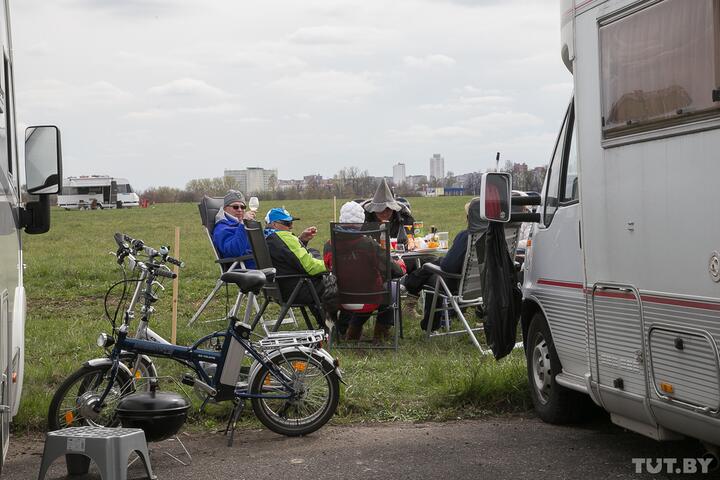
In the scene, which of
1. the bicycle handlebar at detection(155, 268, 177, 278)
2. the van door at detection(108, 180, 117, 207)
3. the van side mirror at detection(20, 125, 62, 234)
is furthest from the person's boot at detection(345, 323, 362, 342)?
the van door at detection(108, 180, 117, 207)

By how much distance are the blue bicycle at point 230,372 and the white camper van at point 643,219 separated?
5.20 ft

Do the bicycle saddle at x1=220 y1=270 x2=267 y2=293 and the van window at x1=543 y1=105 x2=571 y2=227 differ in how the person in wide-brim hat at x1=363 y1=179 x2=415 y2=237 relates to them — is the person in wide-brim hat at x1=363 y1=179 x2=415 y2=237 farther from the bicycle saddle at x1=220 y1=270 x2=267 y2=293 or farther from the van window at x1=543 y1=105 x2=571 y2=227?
the bicycle saddle at x1=220 y1=270 x2=267 y2=293

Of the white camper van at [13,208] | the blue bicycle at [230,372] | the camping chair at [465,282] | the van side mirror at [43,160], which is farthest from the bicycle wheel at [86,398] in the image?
the camping chair at [465,282]

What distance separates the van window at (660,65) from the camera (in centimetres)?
464

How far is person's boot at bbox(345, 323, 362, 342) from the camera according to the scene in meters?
10.2

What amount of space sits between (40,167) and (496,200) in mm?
2787

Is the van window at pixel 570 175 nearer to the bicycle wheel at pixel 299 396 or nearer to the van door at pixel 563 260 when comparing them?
the van door at pixel 563 260

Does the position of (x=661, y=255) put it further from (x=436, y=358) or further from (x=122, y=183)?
(x=122, y=183)

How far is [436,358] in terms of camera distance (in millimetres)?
9055

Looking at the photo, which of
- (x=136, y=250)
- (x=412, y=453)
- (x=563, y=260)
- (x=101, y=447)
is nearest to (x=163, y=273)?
(x=136, y=250)

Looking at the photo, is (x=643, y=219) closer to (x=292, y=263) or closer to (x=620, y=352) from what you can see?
(x=620, y=352)

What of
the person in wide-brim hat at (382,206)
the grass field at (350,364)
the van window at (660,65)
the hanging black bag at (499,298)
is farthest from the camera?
the person in wide-brim hat at (382,206)

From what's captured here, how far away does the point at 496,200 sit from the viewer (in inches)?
260

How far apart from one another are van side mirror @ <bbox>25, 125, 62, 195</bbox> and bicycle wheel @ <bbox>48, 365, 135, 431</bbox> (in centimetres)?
115
